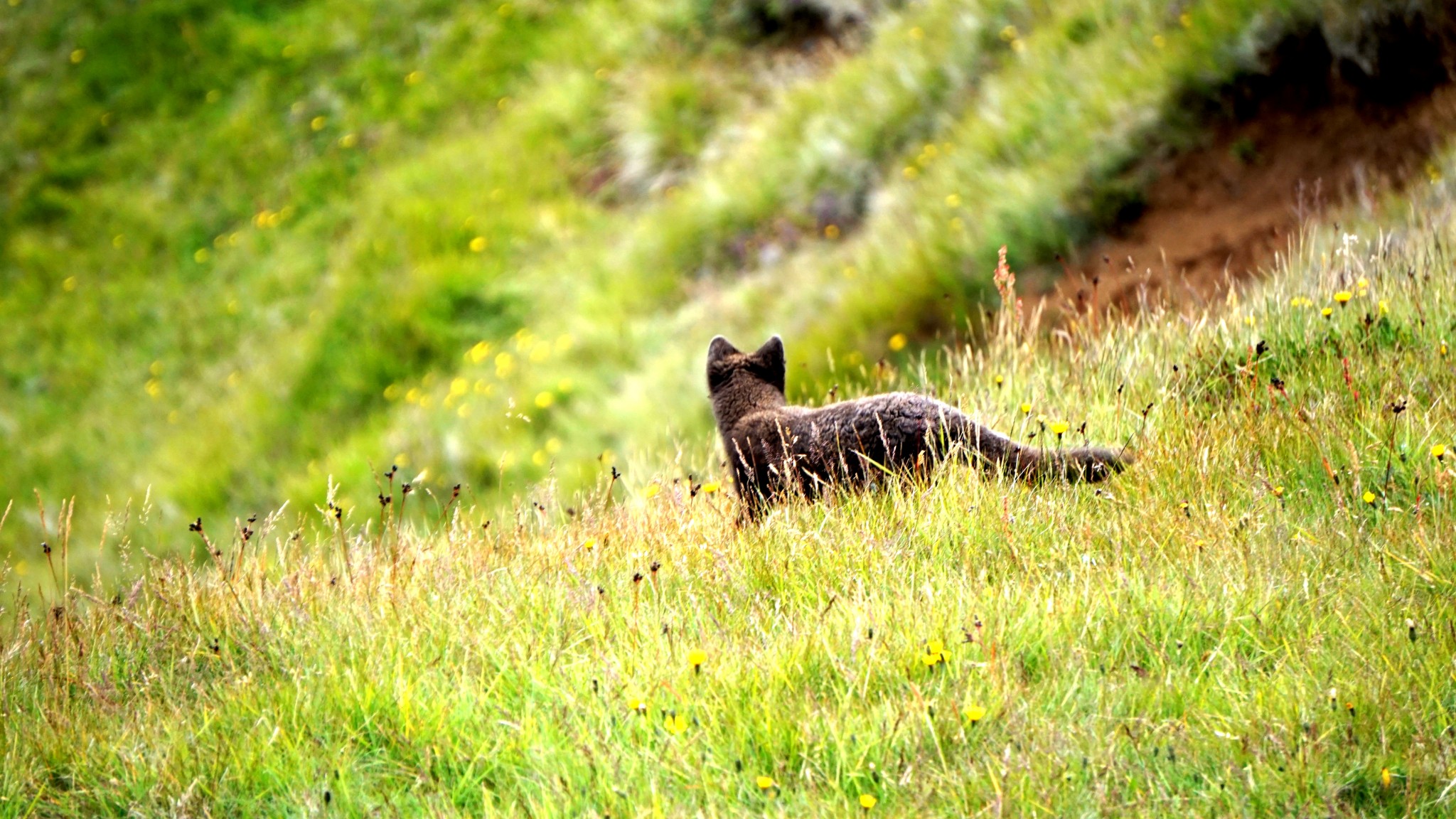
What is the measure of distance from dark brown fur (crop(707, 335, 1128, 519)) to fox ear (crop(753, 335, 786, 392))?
362mm

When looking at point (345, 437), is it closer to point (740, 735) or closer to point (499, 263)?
point (499, 263)

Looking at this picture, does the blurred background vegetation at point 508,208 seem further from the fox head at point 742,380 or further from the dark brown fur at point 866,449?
the dark brown fur at point 866,449

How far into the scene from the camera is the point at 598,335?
10125mm

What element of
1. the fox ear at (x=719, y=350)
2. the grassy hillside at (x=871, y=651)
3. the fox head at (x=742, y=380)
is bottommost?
the grassy hillside at (x=871, y=651)

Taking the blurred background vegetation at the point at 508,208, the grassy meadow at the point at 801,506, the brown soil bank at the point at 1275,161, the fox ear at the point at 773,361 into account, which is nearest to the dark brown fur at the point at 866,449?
the grassy meadow at the point at 801,506

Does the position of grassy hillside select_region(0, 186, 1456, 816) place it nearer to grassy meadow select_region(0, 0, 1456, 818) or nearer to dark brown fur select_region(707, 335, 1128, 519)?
grassy meadow select_region(0, 0, 1456, 818)

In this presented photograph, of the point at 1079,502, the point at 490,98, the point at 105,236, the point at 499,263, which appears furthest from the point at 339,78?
the point at 1079,502

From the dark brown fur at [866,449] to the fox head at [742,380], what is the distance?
0.50ft

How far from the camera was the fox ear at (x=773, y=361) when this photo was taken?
5.13 m

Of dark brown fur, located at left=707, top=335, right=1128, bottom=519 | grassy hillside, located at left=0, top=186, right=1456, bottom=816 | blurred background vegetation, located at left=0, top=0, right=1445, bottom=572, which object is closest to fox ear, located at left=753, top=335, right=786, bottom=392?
dark brown fur, located at left=707, top=335, right=1128, bottom=519

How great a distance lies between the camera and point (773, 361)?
5.18 meters

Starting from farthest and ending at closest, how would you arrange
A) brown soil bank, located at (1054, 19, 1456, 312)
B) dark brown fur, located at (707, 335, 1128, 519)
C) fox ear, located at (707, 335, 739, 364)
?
1. brown soil bank, located at (1054, 19, 1456, 312)
2. fox ear, located at (707, 335, 739, 364)
3. dark brown fur, located at (707, 335, 1128, 519)

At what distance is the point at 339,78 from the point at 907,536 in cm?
1567

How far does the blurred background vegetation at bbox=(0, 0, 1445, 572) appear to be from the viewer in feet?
25.8
